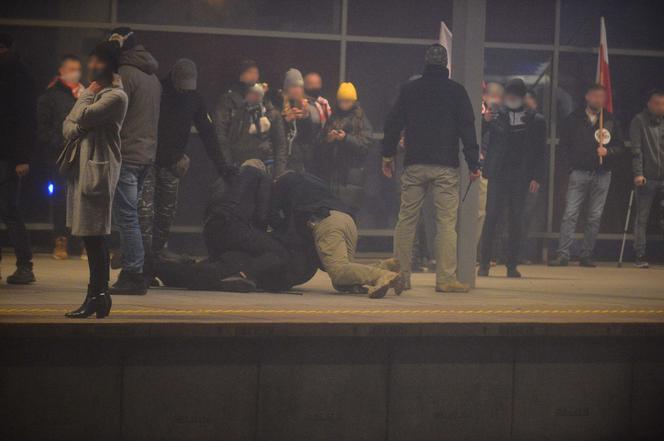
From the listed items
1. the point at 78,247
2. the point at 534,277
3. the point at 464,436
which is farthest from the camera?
the point at 78,247

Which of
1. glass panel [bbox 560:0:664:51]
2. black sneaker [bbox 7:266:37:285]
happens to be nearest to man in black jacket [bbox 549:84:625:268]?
glass panel [bbox 560:0:664:51]

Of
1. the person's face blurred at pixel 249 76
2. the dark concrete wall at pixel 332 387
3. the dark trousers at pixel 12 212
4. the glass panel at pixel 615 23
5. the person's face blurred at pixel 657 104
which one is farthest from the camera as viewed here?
the glass panel at pixel 615 23

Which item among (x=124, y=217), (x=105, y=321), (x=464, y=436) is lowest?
(x=464, y=436)

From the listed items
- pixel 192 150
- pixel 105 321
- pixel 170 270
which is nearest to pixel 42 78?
pixel 192 150

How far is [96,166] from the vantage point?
7758 millimetres

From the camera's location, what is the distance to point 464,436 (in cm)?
811

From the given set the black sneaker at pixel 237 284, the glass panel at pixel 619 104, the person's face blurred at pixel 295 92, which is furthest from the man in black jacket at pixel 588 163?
the black sneaker at pixel 237 284

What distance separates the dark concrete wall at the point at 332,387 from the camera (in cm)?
748

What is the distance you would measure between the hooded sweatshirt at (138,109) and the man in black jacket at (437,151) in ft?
6.75

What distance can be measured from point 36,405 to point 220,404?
109 centimetres

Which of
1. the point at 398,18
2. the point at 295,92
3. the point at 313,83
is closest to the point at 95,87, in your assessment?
the point at 295,92

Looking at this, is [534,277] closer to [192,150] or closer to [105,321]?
[192,150]

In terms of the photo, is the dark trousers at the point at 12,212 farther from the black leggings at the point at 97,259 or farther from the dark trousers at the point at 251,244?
the black leggings at the point at 97,259

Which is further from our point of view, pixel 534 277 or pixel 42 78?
pixel 42 78
